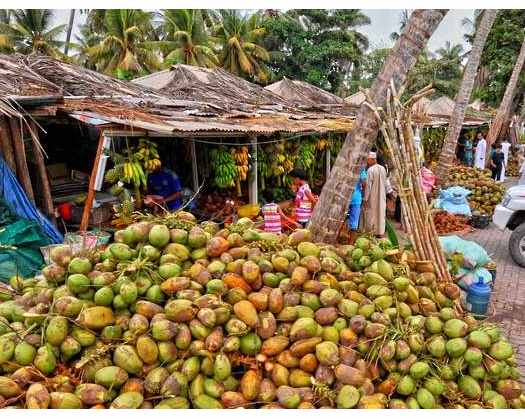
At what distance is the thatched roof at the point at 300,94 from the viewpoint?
14.8 metres

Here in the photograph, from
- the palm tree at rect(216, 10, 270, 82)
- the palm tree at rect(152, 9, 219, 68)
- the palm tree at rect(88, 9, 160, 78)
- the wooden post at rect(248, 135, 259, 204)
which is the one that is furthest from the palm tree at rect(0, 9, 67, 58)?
the wooden post at rect(248, 135, 259, 204)

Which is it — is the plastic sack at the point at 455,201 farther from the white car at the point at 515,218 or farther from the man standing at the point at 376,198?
the man standing at the point at 376,198

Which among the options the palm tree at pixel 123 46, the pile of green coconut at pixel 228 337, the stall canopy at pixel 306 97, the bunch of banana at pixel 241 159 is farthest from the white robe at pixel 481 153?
the palm tree at pixel 123 46

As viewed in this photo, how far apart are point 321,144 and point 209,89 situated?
366 cm

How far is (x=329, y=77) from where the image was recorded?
2614cm

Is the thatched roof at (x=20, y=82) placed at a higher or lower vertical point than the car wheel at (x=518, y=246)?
higher

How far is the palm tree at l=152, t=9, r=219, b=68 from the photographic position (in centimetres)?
2081

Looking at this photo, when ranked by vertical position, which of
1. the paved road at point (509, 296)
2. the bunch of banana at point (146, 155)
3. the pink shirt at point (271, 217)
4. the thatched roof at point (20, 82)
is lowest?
the paved road at point (509, 296)

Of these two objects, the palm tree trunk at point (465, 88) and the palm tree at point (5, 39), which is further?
the palm tree at point (5, 39)

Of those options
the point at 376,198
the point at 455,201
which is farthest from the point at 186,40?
the point at 376,198

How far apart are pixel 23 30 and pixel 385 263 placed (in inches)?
916

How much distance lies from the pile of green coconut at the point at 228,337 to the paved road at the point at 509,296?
1.61 m

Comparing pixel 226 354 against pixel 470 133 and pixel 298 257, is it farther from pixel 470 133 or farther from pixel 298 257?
pixel 470 133

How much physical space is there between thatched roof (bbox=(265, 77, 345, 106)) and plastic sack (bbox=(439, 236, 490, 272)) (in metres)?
9.98
